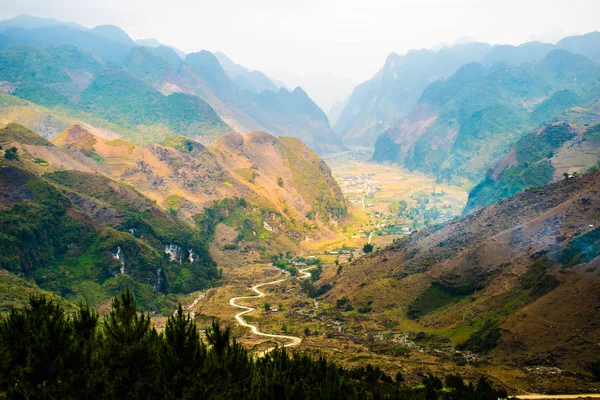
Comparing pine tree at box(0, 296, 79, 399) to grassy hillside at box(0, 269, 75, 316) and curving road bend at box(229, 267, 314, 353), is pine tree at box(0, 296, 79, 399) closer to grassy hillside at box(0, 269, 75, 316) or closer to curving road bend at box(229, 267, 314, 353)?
curving road bend at box(229, 267, 314, 353)

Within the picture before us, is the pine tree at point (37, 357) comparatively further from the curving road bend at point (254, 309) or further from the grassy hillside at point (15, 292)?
the grassy hillside at point (15, 292)

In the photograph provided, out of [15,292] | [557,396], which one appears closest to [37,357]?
[557,396]

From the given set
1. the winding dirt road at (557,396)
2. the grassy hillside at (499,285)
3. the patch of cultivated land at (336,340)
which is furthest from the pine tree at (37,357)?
the grassy hillside at (499,285)

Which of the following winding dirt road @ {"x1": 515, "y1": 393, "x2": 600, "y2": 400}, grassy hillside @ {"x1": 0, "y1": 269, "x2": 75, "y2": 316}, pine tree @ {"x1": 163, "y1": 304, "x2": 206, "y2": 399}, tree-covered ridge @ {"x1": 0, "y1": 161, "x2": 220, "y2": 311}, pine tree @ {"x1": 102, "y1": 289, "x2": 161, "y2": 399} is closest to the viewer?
pine tree @ {"x1": 102, "y1": 289, "x2": 161, "y2": 399}

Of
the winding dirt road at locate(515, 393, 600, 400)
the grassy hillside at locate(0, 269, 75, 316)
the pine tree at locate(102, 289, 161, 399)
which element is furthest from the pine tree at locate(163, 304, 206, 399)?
the grassy hillside at locate(0, 269, 75, 316)

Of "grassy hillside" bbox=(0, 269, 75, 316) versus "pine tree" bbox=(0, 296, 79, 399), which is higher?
"pine tree" bbox=(0, 296, 79, 399)

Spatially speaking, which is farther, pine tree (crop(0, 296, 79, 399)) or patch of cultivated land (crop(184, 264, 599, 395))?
patch of cultivated land (crop(184, 264, 599, 395))

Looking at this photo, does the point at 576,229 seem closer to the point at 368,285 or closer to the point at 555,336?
the point at 555,336

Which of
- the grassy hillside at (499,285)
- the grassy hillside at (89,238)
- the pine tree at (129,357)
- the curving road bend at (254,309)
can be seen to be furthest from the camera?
the grassy hillside at (89,238)

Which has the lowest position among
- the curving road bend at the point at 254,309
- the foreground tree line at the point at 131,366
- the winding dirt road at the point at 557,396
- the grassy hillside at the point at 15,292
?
the curving road bend at the point at 254,309

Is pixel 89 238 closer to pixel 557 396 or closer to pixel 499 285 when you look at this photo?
pixel 499 285
